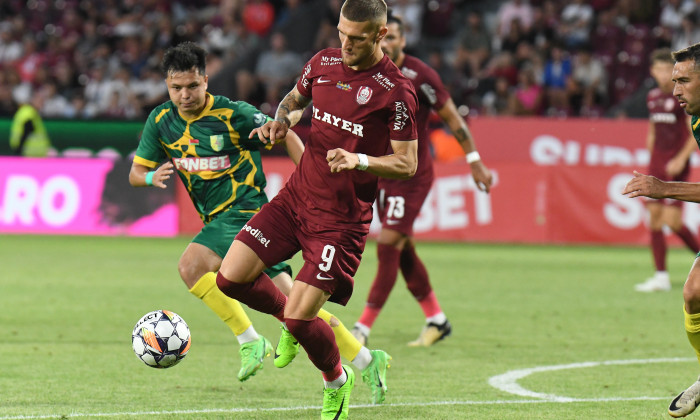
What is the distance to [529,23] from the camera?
71.5 feet

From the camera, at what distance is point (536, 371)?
7453 mm

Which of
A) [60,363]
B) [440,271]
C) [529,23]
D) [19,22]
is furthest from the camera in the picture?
[19,22]

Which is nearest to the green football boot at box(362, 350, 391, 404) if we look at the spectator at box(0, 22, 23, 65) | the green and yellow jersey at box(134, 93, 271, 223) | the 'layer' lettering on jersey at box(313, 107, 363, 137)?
the 'layer' lettering on jersey at box(313, 107, 363, 137)

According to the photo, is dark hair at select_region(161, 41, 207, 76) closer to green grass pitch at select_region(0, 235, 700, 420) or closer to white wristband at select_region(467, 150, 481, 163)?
green grass pitch at select_region(0, 235, 700, 420)

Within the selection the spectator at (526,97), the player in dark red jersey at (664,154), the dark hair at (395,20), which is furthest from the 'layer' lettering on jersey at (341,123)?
the spectator at (526,97)

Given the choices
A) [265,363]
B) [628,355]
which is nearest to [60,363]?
[265,363]

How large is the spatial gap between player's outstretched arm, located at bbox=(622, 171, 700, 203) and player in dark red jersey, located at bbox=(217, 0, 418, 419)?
1085mm

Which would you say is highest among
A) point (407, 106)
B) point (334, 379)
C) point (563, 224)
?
point (407, 106)

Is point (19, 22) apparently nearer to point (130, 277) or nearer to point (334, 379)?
point (130, 277)

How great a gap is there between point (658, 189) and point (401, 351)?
3414 millimetres

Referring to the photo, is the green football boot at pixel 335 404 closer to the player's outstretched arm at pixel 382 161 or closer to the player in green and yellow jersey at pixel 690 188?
the player's outstretched arm at pixel 382 161

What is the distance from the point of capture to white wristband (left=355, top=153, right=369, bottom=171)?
5.32m

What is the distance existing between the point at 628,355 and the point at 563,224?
1007 centimetres

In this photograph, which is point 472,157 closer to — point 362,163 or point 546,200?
point 362,163
